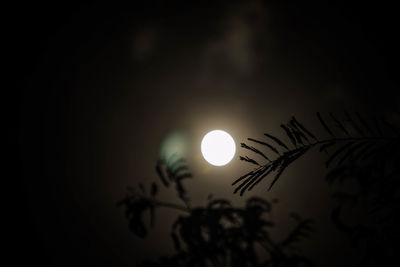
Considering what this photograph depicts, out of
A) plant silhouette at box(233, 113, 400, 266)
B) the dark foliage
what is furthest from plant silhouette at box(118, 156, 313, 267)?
the dark foliage

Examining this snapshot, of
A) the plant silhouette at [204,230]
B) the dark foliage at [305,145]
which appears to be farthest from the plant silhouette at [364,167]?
the plant silhouette at [204,230]

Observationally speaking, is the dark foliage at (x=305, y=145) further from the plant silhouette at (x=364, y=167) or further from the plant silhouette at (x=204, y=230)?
the plant silhouette at (x=204, y=230)

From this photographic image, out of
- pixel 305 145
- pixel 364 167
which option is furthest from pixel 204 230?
pixel 305 145

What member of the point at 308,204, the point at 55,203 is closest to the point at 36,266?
the point at 55,203

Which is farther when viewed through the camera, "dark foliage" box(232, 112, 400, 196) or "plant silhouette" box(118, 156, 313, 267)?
"plant silhouette" box(118, 156, 313, 267)

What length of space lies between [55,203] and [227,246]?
482 centimetres

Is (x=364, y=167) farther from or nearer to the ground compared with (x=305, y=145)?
nearer to the ground

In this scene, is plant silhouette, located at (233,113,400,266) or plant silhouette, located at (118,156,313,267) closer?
plant silhouette, located at (233,113,400,266)

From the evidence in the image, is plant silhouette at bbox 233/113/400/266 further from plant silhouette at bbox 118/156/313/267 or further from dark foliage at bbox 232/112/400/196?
plant silhouette at bbox 118/156/313/267

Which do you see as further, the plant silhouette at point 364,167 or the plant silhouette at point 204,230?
the plant silhouette at point 204,230

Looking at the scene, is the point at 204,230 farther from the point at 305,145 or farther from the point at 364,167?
the point at 305,145

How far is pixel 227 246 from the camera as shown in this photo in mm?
1431

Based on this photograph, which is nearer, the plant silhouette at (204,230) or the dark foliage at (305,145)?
the dark foliage at (305,145)

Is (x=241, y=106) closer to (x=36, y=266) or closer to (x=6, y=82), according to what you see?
(x=36, y=266)
